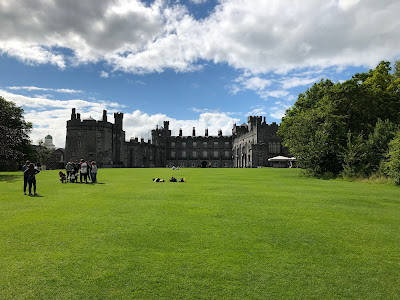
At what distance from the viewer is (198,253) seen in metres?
4.85

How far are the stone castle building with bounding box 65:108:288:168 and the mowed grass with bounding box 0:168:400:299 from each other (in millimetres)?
54736

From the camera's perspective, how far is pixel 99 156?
60.4m

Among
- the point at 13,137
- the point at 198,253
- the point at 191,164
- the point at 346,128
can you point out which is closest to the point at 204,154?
the point at 191,164

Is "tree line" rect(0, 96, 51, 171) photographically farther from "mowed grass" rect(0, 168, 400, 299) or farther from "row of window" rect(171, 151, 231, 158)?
"row of window" rect(171, 151, 231, 158)

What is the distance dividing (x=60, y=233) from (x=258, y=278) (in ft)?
14.3

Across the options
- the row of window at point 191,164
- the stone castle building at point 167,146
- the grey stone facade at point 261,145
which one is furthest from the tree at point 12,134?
the row of window at point 191,164

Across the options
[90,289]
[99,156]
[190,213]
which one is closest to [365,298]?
[90,289]

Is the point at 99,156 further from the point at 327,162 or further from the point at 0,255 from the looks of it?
the point at 0,255

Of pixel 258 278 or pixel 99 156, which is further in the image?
pixel 99 156

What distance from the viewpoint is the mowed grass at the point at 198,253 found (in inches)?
145

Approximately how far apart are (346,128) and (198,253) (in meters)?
27.0

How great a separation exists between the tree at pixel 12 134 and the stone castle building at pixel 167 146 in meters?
20.9

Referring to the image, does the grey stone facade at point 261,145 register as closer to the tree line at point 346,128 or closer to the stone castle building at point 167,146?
the stone castle building at point 167,146

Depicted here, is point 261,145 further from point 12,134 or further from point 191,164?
point 12,134
